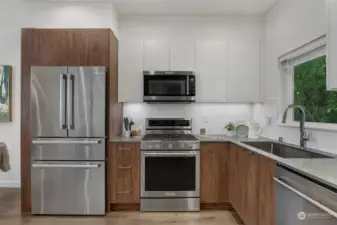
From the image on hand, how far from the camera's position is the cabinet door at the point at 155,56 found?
4.30 meters

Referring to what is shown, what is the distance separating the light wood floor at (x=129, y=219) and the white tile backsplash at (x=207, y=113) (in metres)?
1.33

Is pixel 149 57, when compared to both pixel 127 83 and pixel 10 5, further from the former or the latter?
pixel 10 5

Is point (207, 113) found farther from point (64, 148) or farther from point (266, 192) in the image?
point (266, 192)

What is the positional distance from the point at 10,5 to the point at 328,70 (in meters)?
4.44

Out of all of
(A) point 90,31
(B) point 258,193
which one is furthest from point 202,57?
(B) point 258,193

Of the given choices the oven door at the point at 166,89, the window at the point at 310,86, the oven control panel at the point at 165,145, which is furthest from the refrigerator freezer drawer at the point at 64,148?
the window at the point at 310,86

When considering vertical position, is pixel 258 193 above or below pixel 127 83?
below

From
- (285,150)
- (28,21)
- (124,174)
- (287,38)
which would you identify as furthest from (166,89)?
(28,21)

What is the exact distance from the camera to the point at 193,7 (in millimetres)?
4117

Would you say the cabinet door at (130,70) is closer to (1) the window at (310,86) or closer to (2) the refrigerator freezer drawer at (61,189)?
(2) the refrigerator freezer drawer at (61,189)

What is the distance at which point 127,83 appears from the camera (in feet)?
14.1

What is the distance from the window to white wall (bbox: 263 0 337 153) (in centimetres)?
8

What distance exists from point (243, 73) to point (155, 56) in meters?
1.27

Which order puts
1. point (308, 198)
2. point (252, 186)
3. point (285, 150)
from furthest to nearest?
point (285, 150), point (252, 186), point (308, 198)
